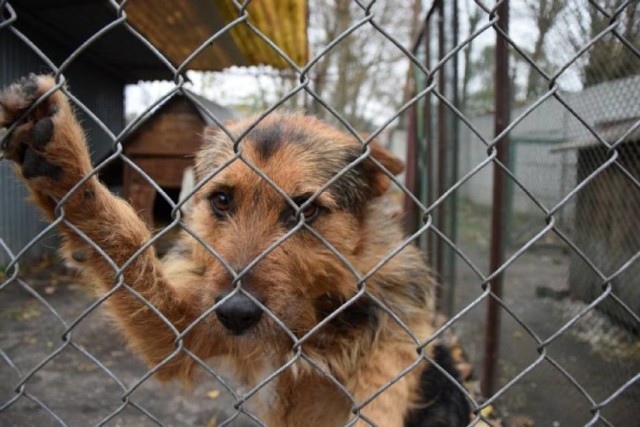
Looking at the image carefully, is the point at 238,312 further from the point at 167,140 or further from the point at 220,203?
the point at 167,140

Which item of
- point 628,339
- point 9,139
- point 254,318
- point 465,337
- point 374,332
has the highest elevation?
point 9,139

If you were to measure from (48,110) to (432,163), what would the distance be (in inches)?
231

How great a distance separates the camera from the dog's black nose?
171cm

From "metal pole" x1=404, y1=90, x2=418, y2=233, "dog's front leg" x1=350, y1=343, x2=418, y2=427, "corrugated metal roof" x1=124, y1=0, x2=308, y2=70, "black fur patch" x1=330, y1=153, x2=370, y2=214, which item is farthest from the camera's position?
"metal pole" x1=404, y1=90, x2=418, y2=233

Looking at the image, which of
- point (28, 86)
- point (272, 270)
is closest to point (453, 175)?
point (272, 270)

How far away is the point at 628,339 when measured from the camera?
281 cm

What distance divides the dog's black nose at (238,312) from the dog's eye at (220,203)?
2.44ft

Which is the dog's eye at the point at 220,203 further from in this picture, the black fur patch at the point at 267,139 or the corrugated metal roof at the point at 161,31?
the corrugated metal roof at the point at 161,31

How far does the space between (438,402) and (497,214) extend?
166cm

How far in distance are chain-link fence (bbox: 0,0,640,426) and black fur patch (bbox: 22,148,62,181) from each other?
0.62 ft

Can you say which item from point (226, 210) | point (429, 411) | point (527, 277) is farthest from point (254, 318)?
point (527, 277)

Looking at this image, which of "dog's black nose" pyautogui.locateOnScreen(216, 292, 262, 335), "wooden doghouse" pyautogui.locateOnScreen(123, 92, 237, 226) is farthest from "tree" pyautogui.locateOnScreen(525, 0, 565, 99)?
"wooden doghouse" pyautogui.locateOnScreen(123, 92, 237, 226)

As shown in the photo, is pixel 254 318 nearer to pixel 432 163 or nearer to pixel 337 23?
pixel 432 163

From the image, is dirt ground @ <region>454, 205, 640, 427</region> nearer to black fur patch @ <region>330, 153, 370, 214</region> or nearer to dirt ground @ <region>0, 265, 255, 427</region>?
black fur patch @ <region>330, 153, 370, 214</region>
